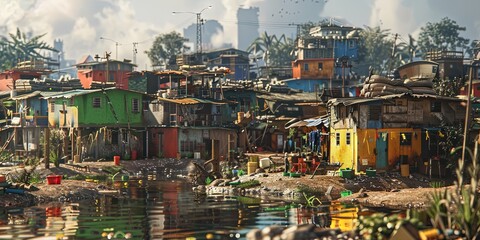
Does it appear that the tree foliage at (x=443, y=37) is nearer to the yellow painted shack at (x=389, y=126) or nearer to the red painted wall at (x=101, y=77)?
the red painted wall at (x=101, y=77)

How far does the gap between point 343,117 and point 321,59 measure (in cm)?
5965

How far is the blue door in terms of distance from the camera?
5784cm

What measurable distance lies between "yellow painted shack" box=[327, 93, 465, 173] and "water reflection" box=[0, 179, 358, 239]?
11.1 m

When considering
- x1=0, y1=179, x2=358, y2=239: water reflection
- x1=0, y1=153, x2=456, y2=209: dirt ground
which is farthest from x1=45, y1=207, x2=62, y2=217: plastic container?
x1=0, y1=153, x2=456, y2=209: dirt ground

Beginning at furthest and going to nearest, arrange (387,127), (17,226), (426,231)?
(387,127), (17,226), (426,231)

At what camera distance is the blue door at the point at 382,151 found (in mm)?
57844

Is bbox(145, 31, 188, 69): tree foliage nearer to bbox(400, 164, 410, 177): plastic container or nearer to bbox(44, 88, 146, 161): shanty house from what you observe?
bbox(44, 88, 146, 161): shanty house

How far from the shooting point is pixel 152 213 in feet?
143

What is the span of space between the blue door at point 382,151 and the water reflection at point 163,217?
1142cm

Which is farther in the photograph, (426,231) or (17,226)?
(17,226)

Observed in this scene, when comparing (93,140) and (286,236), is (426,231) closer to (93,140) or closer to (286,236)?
(286,236)

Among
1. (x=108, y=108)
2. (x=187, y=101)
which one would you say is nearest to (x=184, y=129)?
(x=187, y=101)

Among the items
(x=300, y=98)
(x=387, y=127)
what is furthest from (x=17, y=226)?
(x=300, y=98)

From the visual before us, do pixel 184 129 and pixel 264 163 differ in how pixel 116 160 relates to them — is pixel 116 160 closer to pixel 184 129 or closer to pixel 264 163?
pixel 184 129
